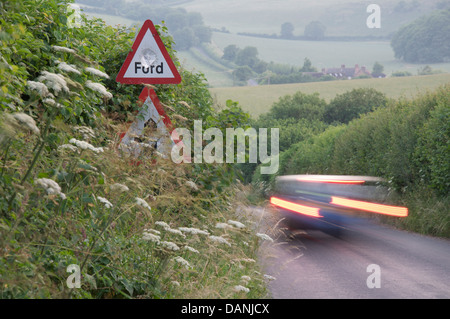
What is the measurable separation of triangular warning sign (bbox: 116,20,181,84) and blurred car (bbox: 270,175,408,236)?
6638 millimetres

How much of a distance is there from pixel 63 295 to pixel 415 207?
51.1 feet

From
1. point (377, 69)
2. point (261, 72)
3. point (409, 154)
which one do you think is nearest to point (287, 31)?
point (377, 69)

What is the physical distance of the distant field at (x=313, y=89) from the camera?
276 ft

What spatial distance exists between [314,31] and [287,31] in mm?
12400

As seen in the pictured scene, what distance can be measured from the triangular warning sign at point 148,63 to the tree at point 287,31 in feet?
448

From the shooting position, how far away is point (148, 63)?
9.07 metres


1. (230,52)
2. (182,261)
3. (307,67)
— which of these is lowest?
(182,261)

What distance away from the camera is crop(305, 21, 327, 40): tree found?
137 meters

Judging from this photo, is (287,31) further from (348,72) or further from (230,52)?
(230,52)

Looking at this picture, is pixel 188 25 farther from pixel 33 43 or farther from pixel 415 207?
pixel 33 43

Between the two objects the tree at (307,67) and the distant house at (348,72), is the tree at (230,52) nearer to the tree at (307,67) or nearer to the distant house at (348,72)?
the tree at (307,67)

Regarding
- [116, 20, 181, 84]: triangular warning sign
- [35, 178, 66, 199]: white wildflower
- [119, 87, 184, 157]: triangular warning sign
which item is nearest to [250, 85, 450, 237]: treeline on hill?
[119, 87, 184, 157]: triangular warning sign

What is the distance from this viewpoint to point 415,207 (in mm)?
18406
